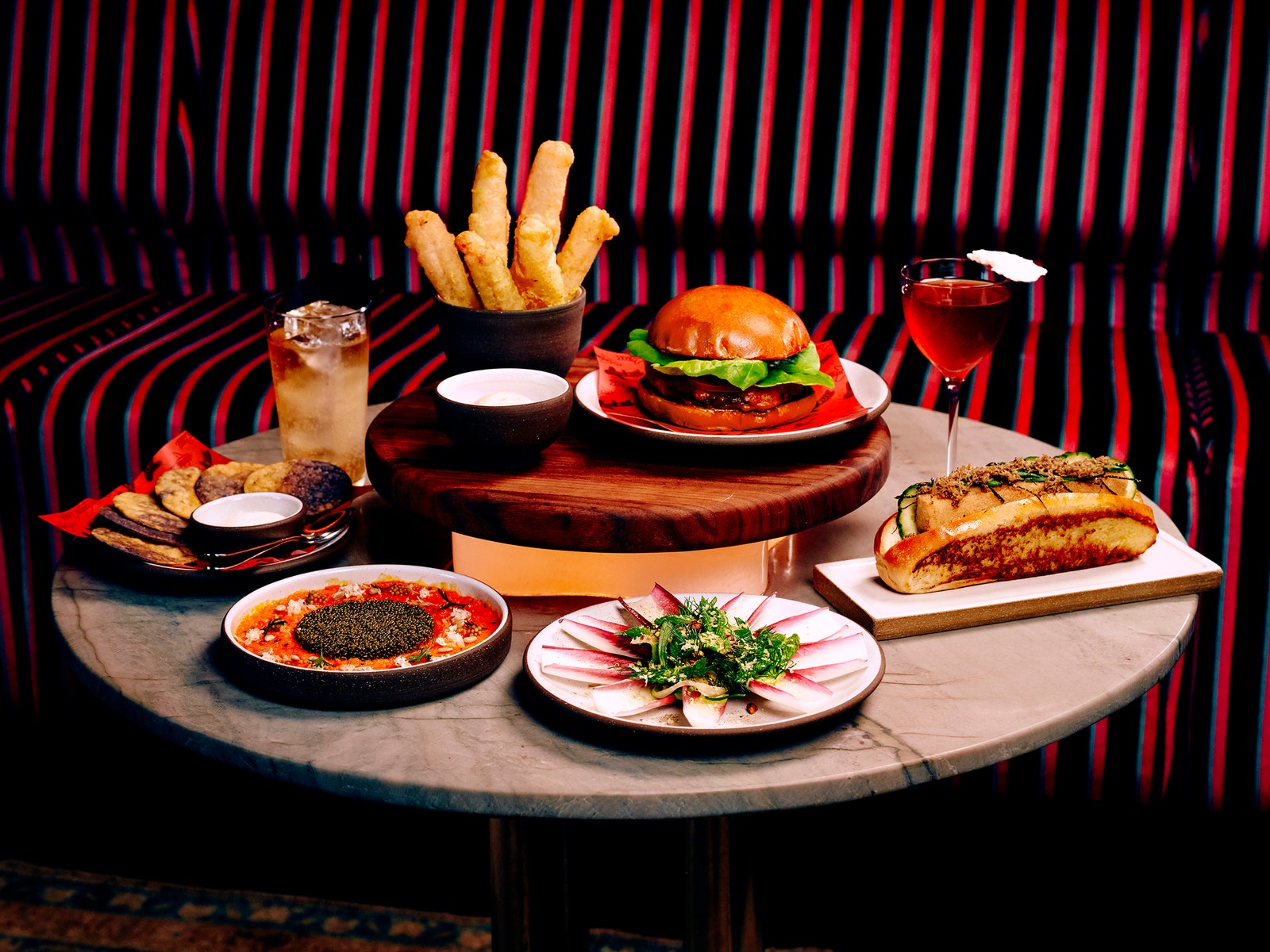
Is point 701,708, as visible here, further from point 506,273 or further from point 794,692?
point 506,273

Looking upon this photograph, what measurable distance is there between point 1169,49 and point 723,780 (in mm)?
2328

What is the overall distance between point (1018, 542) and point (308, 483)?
81cm

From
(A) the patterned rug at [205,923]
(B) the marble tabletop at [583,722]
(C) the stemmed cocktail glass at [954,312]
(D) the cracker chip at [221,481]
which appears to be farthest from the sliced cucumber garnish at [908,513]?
(A) the patterned rug at [205,923]

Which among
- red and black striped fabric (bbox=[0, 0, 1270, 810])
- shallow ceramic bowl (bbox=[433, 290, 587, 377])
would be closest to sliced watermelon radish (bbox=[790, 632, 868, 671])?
shallow ceramic bowl (bbox=[433, 290, 587, 377])

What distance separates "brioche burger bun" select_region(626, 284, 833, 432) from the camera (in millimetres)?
1470

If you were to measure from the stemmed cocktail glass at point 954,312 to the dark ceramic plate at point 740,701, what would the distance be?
49cm

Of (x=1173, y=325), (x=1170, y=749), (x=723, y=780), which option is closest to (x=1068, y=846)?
(x=1170, y=749)

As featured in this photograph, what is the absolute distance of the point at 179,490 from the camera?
1421 millimetres

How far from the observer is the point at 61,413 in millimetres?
2406

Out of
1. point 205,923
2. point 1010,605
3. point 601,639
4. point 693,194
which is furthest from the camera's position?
point 693,194

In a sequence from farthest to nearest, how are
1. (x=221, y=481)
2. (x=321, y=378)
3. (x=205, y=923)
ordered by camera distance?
(x=205, y=923), (x=321, y=378), (x=221, y=481)

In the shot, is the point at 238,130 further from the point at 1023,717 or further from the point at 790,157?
the point at 1023,717

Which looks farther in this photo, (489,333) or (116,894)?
(116,894)

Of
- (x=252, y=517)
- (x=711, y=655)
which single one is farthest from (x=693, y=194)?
(x=711, y=655)
